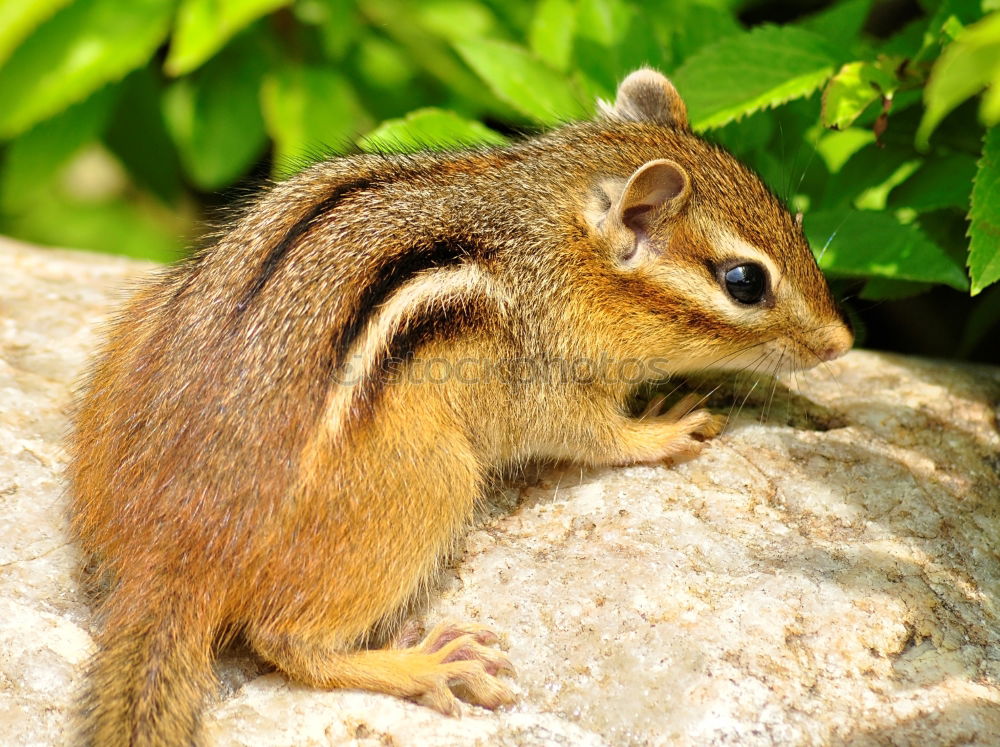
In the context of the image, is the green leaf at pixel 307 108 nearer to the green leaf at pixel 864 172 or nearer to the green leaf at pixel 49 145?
the green leaf at pixel 49 145

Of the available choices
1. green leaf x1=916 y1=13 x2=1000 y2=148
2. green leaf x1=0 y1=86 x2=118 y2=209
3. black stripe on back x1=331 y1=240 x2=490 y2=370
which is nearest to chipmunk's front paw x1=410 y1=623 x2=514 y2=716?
black stripe on back x1=331 y1=240 x2=490 y2=370

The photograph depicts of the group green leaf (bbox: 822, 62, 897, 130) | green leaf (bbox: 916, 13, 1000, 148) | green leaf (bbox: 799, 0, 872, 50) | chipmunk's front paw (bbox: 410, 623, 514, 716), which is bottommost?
chipmunk's front paw (bbox: 410, 623, 514, 716)

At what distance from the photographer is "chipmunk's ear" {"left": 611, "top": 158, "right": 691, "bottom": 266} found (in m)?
3.01

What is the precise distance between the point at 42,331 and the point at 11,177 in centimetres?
137

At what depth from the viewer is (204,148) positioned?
480cm

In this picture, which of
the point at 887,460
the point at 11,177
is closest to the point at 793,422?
the point at 887,460

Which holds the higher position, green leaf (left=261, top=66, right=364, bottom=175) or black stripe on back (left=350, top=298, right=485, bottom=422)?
green leaf (left=261, top=66, right=364, bottom=175)

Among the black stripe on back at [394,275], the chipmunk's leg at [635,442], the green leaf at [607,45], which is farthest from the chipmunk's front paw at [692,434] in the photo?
the green leaf at [607,45]

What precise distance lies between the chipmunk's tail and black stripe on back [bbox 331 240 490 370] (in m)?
0.71

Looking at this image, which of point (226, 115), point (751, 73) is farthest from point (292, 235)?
point (226, 115)

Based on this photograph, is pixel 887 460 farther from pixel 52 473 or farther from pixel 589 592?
pixel 52 473

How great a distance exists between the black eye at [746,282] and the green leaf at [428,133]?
107 centimetres

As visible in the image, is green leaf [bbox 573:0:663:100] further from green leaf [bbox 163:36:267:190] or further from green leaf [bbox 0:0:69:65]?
green leaf [bbox 0:0:69:65]

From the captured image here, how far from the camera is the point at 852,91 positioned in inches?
134
